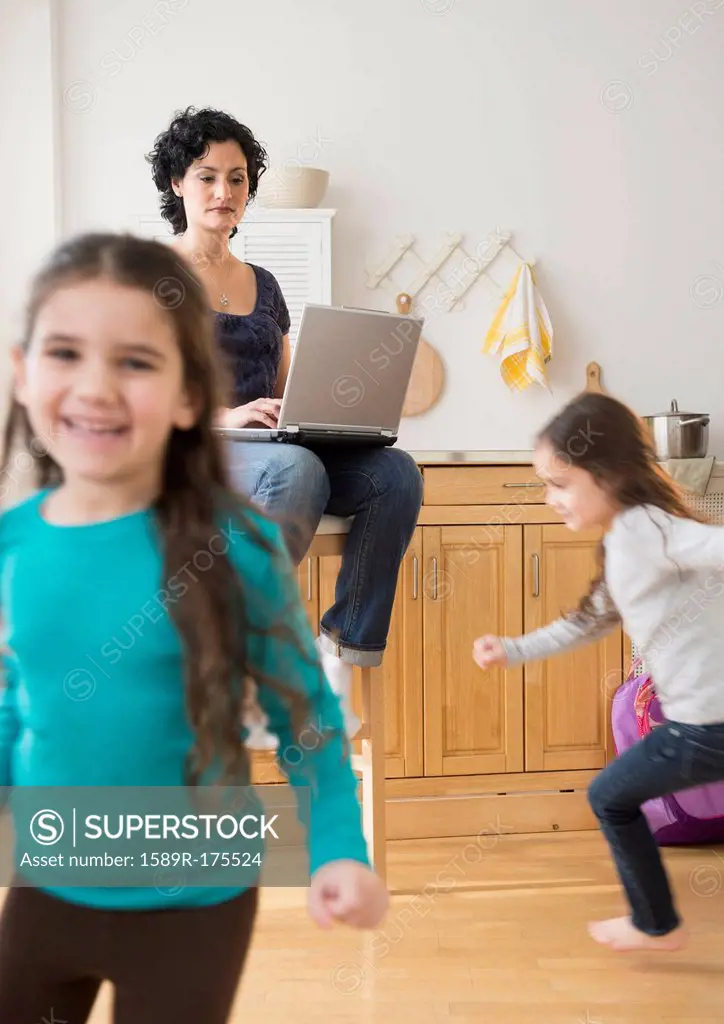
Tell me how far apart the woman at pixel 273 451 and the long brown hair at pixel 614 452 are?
29 centimetres

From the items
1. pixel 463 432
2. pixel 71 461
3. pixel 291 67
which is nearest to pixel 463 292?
pixel 463 432

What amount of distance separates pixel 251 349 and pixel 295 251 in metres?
1.17

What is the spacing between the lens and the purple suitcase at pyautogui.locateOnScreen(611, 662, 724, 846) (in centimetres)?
221

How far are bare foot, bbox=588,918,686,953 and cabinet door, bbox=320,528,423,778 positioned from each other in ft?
2.70

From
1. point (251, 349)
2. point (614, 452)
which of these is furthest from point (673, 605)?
point (251, 349)

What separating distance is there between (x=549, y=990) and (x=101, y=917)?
3.70 ft

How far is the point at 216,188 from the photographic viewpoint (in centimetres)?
185

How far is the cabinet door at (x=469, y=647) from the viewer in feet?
7.99

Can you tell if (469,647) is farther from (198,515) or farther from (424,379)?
(198,515)

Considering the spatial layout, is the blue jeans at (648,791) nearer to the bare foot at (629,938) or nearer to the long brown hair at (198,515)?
the bare foot at (629,938)

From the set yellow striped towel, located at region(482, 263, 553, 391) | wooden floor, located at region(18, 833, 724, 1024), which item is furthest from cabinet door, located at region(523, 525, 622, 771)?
yellow striped towel, located at region(482, 263, 553, 391)

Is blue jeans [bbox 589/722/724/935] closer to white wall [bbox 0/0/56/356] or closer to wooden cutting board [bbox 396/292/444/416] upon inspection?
wooden cutting board [bbox 396/292/444/416]

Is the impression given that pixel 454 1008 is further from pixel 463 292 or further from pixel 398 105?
pixel 398 105

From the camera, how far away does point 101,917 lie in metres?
0.61
